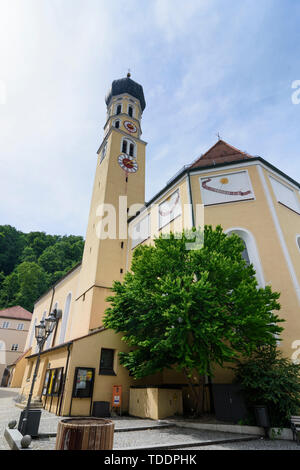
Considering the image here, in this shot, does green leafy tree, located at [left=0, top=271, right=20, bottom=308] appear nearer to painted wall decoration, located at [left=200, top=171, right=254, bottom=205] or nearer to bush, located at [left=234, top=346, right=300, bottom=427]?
painted wall decoration, located at [left=200, top=171, right=254, bottom=205]

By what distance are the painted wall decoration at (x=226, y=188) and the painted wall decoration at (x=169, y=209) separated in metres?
1.89

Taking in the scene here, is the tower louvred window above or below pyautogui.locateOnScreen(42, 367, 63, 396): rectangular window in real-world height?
above

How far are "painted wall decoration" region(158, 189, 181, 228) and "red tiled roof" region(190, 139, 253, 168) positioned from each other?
2.85m

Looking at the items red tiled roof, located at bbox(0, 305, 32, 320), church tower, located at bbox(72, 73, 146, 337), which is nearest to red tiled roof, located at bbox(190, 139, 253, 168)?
church tower, located at bbox(72, 73, 146, 337)

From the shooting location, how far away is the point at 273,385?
30.7 ft

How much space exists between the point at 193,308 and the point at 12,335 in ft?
133

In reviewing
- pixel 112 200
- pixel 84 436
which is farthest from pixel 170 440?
pixel 112 200

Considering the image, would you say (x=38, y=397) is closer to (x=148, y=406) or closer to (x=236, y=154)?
(x=148, y=406)

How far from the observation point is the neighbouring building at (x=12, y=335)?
3948 centimetres

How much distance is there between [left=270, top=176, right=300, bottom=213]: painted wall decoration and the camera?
16.8 metres

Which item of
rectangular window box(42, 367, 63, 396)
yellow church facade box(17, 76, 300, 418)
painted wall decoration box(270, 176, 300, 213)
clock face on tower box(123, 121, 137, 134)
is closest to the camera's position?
yellow church facade box(17, 76, 300, 418)

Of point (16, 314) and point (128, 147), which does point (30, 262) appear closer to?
point (16, 314)

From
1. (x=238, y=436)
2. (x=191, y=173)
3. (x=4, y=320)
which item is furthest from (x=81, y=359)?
(x=4, y=320)
